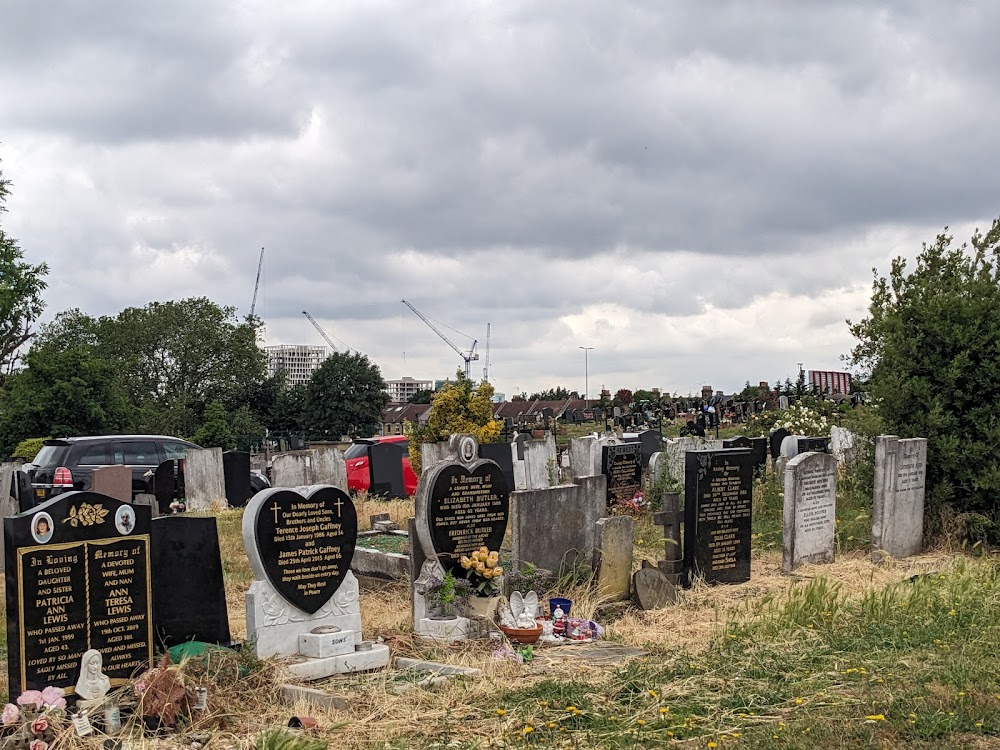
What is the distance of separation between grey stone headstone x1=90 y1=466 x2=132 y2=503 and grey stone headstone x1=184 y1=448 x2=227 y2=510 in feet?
17.8

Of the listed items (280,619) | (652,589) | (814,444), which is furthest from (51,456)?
(814,444)

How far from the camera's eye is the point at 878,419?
1395 centimetres

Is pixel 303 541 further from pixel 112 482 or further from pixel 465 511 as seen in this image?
pixel 112 482

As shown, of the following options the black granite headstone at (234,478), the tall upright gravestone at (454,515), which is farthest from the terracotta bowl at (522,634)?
the black granite headstone at (234,478)

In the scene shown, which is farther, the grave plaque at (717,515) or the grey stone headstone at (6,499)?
the grey stone headstone at (6,499)

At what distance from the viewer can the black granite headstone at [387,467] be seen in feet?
63.6

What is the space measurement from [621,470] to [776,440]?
5750 millimetres

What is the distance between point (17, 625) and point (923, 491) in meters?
10.6

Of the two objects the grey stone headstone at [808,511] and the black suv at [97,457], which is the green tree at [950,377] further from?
the black suv at [97,457]

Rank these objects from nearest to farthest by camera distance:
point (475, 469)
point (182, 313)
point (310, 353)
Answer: point (475, 469) < point (182, 313) < point (310, 353)

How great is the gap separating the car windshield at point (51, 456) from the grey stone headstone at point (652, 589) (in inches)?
471

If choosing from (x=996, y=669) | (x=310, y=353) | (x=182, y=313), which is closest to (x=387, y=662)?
(x=996, y=669)

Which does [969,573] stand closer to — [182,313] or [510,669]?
[510,669]

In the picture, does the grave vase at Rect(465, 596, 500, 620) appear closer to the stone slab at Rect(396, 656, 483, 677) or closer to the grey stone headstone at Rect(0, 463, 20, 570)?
the stone slab at Rect(396, 656, 483, 677)
